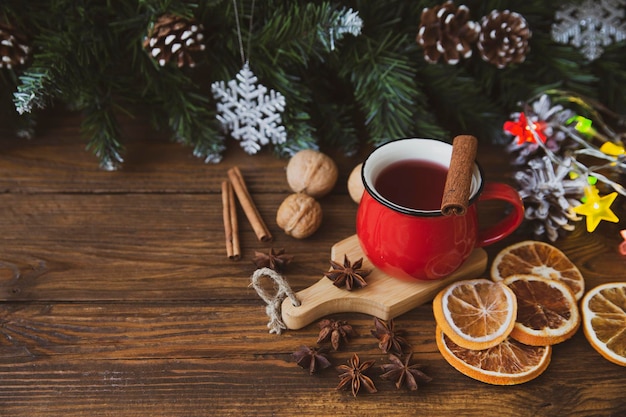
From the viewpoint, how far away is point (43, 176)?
119cm

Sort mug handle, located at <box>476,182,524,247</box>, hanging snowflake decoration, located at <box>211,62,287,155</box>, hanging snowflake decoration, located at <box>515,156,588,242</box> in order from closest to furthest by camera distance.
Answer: mug handle, located at <box>476,182,524,247</box>
hanging snowflake decoration, located at <box>515,156,588,242</box>
hanging snowflake decoration, located at <box>211,62,287,155</box>

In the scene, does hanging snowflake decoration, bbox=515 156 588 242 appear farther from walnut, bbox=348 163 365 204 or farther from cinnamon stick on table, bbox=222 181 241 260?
cinnamon stick on table, bbox=222 181 241 260

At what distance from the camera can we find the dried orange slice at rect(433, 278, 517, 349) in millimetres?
894

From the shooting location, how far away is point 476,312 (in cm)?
93

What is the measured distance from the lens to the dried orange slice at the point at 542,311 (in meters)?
0.91

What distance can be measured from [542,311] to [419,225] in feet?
0.80

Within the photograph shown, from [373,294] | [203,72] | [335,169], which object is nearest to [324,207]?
[335,169]

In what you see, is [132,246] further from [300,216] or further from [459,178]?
[459,178]

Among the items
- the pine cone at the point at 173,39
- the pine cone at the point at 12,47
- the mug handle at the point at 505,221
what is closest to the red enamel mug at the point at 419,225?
the mug handle at the point at 505,221

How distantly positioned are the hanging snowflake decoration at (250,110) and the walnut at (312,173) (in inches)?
3.1

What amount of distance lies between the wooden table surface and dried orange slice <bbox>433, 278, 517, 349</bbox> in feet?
0.17

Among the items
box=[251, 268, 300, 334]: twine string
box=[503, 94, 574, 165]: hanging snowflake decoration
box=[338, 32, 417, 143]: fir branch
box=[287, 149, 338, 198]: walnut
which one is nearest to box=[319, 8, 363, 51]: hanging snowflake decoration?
box=[338, 32, 417, 143]: fir branch

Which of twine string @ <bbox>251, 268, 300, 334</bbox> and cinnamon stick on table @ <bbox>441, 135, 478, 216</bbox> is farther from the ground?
cinnamon stick on table @ <bbox>441, 135, 478, 216</bbox>

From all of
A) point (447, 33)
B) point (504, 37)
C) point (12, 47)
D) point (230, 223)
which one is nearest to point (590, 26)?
point (504, 37)
